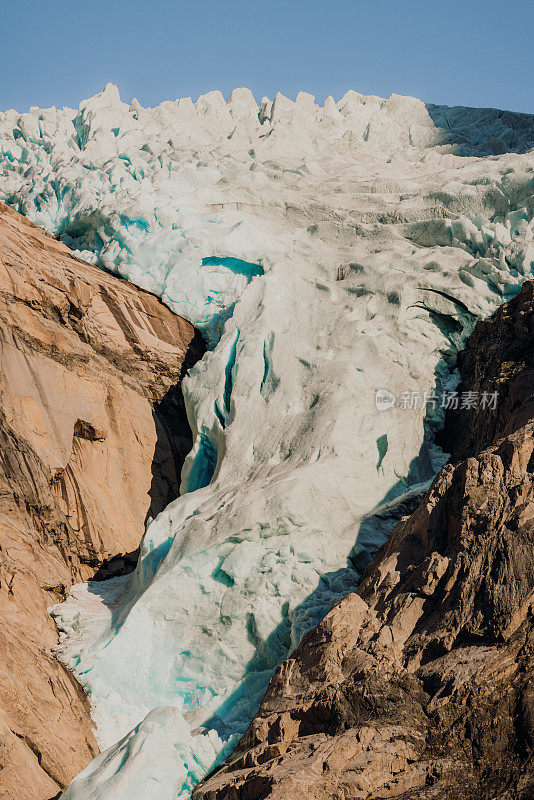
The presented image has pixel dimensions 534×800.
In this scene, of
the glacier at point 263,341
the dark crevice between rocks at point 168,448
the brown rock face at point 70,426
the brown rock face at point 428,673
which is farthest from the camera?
the dark crevice between rocks at point 168,448

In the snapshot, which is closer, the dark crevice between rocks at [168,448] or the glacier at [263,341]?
the glacier at [263,341]

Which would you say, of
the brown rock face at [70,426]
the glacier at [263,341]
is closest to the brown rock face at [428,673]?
the glacier at [263,341]

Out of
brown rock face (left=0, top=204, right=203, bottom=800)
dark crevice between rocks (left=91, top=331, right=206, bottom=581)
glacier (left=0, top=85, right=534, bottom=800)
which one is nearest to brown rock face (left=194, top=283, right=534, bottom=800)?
glacier (left=0, top=85, right=534, bottom=800)

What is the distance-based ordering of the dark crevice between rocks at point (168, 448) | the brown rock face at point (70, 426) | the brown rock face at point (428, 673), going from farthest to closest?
the dark crevice between rocks at point (168, 448), the brown rock face at point (70, 426), the brown rock face at point (428, 673)

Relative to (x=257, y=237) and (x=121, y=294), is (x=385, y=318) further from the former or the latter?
(x=121, y=294)

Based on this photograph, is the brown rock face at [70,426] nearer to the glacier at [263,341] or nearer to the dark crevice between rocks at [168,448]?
the dark crevice between rocks at [168,448]

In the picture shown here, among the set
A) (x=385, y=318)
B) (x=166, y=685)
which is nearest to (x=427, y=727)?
(x=166, y=685)
